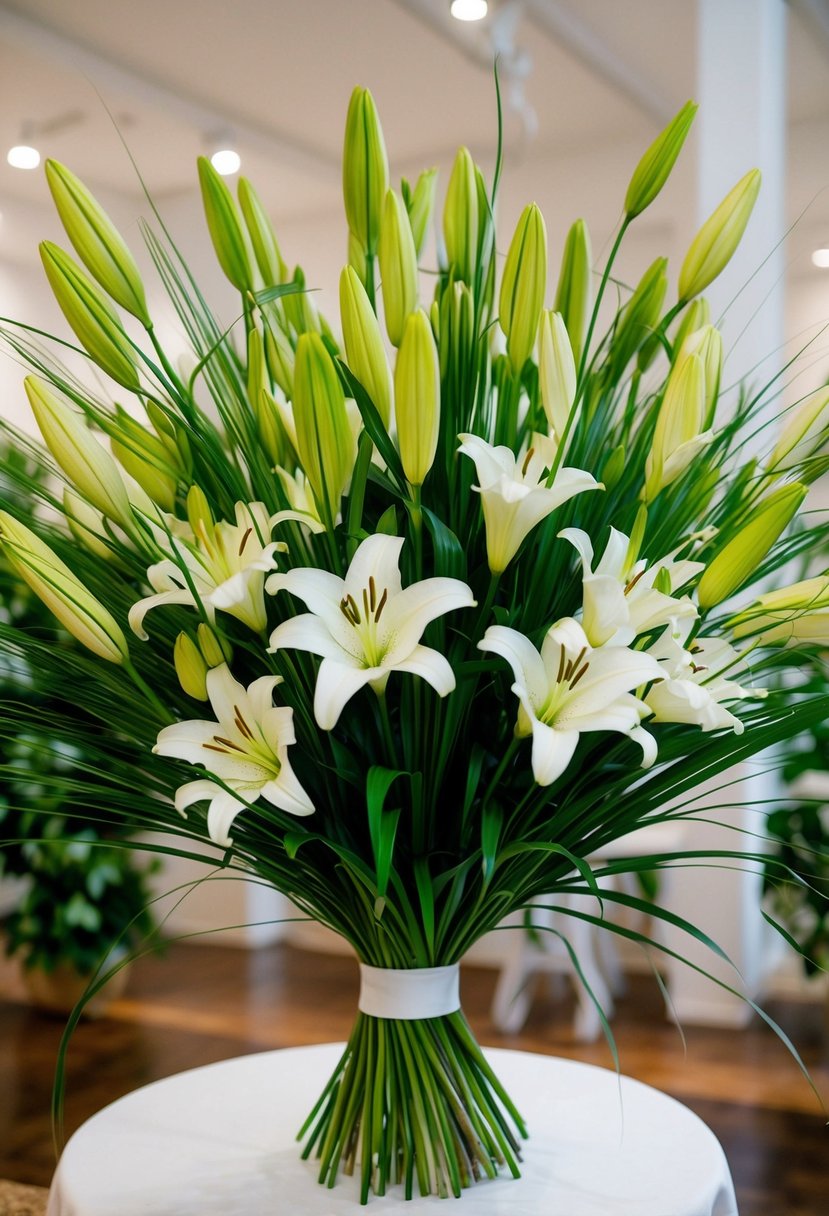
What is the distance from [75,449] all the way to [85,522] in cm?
12

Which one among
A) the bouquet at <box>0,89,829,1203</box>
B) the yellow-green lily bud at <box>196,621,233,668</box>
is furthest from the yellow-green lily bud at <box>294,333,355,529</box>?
the yellow-green lily bud at <box>196,621,233,668</box>

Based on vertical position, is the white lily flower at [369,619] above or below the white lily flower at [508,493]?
below

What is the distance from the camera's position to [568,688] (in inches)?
29.7

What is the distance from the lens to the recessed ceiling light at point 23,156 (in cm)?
417

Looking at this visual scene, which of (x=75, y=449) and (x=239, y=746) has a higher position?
(x=75, y=449)

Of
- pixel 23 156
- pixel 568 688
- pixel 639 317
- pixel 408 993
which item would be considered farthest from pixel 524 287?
pixel 23 156

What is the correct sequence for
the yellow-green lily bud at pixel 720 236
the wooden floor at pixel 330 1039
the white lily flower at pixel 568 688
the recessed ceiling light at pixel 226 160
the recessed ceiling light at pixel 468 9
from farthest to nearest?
the recessed ceiling light at pixel 226 160 → the recessed ceiling light at pixel 468 9 → the wooden floor at pixel 330 1039 → the yellow-green lily bud at pixel 720 236 → the white lily flower at pixel 568 688

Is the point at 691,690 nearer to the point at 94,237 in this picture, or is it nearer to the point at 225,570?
the point at 225,570

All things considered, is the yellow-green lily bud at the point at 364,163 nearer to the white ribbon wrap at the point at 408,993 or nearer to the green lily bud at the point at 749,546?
Answer: the green lily bud at the point at 749,546

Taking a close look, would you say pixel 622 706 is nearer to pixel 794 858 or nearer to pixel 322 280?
pixel 794 858

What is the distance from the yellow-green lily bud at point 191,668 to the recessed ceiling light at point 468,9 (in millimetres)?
2810

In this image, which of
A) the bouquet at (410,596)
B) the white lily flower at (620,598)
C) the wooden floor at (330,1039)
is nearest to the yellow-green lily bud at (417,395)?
the bouquet at (410,596)

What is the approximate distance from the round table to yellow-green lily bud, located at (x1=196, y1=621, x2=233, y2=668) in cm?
42

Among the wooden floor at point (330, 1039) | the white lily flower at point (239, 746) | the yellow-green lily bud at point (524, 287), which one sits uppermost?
the yellow-green lily bud at point (524, 287)
